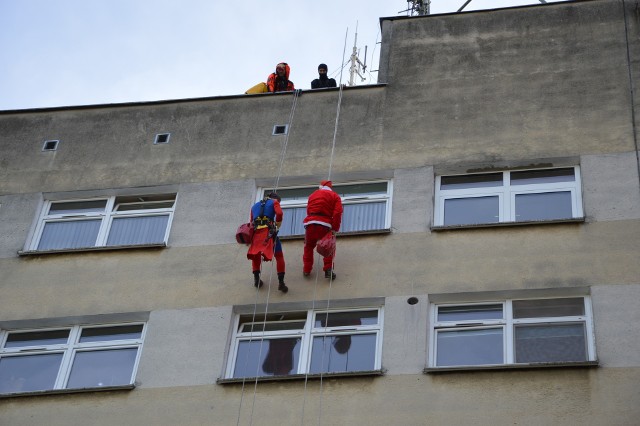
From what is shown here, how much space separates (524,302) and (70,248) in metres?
6.55

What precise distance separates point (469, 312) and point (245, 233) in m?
3.07

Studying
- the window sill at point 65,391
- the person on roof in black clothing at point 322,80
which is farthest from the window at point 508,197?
the window sill at point 65,391

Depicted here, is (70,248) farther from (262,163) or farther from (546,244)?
(546,244)

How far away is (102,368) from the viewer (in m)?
16.7

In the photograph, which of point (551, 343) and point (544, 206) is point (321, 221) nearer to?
point (544, 206)

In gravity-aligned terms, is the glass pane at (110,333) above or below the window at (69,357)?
above

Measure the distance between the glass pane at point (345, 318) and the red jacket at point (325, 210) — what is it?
3.74 feet

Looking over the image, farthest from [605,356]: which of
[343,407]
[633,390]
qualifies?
[343,407]

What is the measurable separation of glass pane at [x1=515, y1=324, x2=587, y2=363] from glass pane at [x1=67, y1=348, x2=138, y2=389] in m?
5.03

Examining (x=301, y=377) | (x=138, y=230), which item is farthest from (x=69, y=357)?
(x=301, y=377)

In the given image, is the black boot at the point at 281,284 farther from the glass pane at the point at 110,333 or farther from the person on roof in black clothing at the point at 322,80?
the person on roof in black clothing at the point at 322,80

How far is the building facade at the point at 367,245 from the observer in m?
15.4

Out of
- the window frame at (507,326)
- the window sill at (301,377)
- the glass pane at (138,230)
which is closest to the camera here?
the window frame at (507,326)

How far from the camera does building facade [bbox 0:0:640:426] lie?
1535 centimetres
